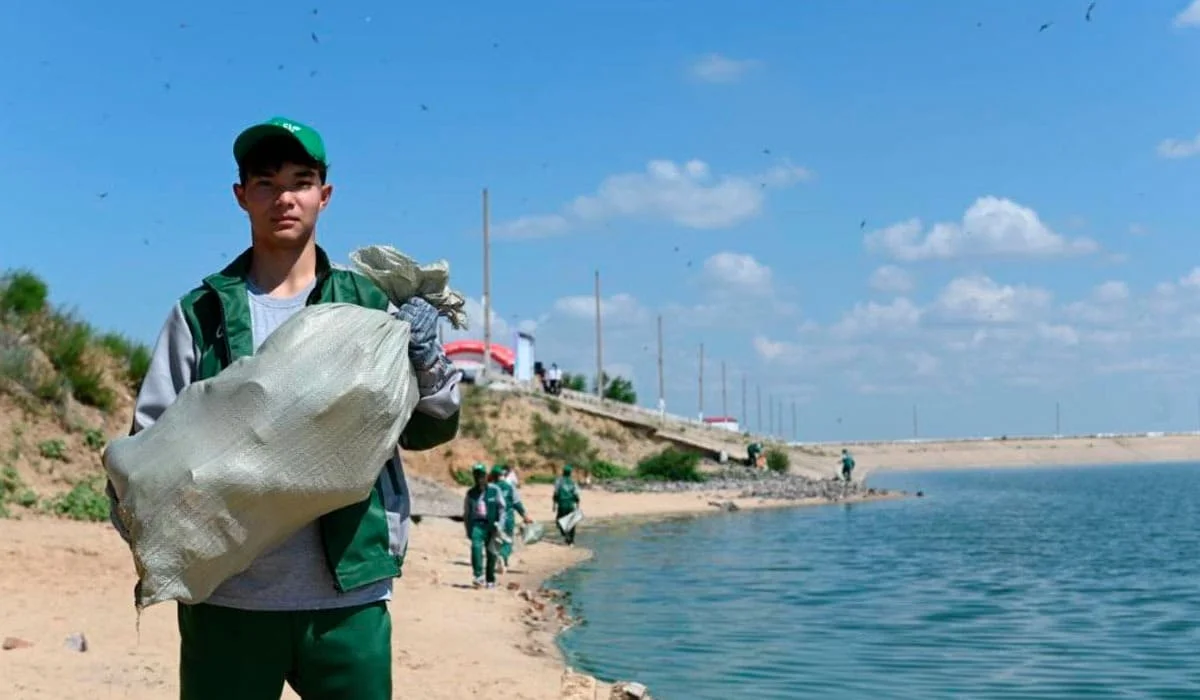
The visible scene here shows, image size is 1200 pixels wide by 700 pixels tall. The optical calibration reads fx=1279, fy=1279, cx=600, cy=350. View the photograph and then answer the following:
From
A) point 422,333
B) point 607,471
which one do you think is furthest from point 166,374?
point 607,471

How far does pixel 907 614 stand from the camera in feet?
49.3

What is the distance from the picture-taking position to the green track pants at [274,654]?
255cm

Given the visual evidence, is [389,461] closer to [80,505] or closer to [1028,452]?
[80,505]

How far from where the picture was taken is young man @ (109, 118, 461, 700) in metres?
2.56

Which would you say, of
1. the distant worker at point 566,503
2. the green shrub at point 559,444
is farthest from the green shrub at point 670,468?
the distant worker at point 566,503

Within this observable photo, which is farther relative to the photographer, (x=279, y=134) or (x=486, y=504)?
(x=486, y=504)

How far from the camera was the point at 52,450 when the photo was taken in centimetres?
1759

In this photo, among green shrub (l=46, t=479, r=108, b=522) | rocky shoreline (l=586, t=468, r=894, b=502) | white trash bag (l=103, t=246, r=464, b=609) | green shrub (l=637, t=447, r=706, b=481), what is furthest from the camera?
green shrub (l=637, t=447, r=706, b=481)

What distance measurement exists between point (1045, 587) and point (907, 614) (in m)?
4.42

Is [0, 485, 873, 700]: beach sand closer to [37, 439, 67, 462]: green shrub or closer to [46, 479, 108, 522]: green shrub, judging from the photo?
[46, 479, 108, 522]: green shrub

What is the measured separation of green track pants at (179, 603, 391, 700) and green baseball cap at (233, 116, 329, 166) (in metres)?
0.97

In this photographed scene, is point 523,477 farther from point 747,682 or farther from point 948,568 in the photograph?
point 747,682

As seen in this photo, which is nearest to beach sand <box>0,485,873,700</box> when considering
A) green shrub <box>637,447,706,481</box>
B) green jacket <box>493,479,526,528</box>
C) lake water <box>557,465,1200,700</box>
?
lake water <box>557,465,1200,700</box>

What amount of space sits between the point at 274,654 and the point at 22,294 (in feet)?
69.6
